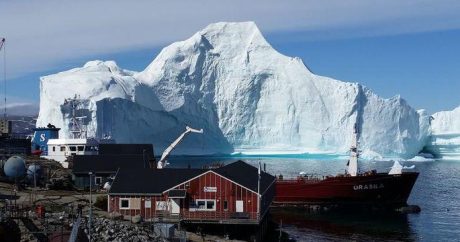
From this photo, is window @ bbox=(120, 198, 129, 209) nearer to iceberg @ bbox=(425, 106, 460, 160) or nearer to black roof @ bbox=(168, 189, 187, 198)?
black roof @ bbox=(168, 189, 187, 198)

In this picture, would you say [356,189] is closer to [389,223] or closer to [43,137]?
[389,223]

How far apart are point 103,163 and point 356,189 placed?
1663 cm

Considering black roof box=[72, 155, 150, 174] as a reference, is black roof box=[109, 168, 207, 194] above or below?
below

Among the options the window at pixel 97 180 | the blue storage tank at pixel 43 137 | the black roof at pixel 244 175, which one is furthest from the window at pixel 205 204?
the blue storage tank at pixel 43 137

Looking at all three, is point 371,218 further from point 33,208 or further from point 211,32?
point 211,32

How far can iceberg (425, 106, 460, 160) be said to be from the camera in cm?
9388

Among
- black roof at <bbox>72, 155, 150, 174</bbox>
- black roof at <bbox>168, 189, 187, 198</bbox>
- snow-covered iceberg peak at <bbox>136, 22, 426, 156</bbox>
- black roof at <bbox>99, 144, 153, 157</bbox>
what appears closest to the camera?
black roof at <bbox>168, 189, 187, 198</bbox>

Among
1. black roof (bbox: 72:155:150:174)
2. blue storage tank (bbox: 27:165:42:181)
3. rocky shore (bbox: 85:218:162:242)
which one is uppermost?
black roof (bbox: 72:155:150:174)

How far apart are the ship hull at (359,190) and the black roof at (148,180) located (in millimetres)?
17357

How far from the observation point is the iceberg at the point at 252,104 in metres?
85.1

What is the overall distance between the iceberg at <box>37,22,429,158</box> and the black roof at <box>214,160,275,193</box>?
50.0m

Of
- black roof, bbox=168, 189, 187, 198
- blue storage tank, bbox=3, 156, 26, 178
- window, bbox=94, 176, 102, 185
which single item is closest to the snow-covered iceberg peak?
window, bbox=94, 176, 102, 185

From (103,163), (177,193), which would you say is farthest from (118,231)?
(103,163)

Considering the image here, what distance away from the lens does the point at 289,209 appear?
145 ft
